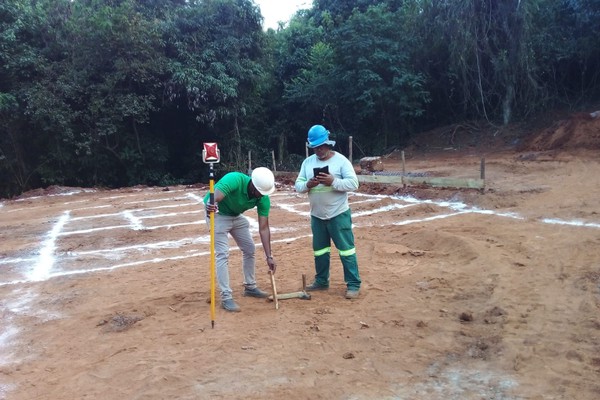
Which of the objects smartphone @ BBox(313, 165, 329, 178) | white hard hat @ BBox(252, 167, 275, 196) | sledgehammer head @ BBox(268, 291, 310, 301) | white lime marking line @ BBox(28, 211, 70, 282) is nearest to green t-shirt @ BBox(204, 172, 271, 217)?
white hard hat @ BBox(252, 167, 275, 196)

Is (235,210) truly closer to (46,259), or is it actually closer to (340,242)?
(340,242)

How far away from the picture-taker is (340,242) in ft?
17.2

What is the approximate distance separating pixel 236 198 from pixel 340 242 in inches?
46.3

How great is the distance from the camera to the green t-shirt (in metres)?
5.00

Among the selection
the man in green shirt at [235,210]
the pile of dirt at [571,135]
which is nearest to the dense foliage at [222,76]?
the pile of dirt at [571,135]

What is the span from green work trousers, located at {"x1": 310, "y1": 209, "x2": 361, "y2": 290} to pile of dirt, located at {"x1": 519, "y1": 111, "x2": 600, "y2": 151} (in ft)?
42.1

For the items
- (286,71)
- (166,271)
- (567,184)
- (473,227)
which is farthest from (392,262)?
(286,71)

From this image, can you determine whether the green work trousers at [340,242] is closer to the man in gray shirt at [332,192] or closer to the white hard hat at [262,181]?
the man in gray shirt at [332,192]

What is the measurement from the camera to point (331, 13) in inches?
1016

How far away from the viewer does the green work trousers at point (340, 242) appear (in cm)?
525

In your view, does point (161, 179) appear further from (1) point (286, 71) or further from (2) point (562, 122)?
(2) point (562, 122)

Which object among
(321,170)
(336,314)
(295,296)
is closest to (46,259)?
(295,296)

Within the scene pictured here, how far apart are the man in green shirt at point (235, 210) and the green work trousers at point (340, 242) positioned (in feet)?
1.89

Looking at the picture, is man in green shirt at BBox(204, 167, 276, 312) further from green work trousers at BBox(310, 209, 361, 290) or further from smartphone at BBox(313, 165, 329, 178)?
green work trousers at BBox(310, 209, 361, 290)
